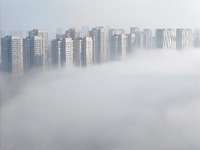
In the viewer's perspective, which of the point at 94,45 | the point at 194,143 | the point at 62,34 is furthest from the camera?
the point at 62,34

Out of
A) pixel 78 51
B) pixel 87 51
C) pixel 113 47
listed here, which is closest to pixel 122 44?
pixel 113 47

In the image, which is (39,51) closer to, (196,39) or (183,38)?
(183,38)

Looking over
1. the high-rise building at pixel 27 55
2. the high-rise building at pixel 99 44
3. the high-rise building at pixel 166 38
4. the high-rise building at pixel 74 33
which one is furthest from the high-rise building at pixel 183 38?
the high-rise building at pixel 27 55

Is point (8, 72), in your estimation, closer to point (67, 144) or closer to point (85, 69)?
point (85, 69)

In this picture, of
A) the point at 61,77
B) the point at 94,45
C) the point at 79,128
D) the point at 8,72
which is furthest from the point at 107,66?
the point at 79,128

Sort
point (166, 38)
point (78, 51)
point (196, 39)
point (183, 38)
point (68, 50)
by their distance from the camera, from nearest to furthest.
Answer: point (68, 50) → point (78, 51) → point (166, 38) → point (183, 38) → point (196, 39)
